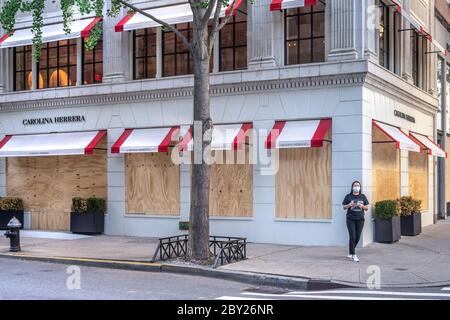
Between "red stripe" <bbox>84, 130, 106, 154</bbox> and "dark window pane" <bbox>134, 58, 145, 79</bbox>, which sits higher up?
"dark window pane" <bbox>134, 58, 145, 79</bbox>

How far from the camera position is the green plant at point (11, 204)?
22.4 metres

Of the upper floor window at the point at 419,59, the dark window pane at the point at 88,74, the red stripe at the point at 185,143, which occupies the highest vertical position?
the upper floor window at the point at 419,59

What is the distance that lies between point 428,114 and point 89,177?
13426 millimetres

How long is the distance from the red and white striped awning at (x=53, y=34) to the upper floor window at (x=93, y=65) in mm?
932

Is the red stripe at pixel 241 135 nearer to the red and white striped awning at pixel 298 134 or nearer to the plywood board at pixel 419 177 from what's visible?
the red and white striped awning at pixel 298 134

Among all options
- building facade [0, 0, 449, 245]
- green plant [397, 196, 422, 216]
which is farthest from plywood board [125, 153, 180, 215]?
green plant [397, 196, 422, 216]

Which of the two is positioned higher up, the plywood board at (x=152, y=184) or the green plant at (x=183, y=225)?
the plywood board at (x=152, y=184)

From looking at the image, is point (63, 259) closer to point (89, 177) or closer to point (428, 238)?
point (89, 177)

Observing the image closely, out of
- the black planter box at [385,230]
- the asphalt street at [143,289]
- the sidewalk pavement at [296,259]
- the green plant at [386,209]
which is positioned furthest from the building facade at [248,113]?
the asphalt street at [143,289]

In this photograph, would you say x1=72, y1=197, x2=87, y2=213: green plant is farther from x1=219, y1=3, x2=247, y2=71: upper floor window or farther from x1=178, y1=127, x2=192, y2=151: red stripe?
x1=219, y1=3, x2=247, y2=71: upper floor window

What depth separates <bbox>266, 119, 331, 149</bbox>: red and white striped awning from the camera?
1705 cm

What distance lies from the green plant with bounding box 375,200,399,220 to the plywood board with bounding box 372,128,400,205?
16.8 inches

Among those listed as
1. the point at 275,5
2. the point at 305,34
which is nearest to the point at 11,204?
the point at 275,5
